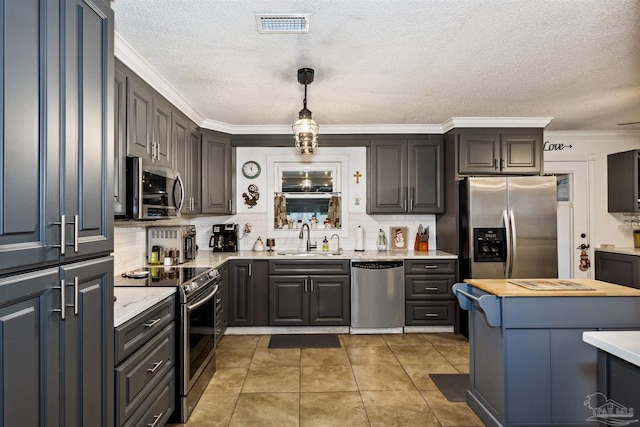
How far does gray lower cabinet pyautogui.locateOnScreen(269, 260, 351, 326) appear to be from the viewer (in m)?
4.05

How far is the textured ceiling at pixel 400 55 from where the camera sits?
1.95 meters

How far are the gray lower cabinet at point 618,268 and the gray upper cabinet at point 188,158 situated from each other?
4973 mm

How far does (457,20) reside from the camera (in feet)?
6.70

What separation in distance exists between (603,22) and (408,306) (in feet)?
9.92

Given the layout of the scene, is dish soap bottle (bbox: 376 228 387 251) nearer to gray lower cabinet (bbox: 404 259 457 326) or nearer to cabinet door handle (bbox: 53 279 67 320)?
gray lower cabinet (bbox: 404 259 457 326)

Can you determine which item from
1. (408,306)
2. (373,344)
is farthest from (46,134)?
(408,306)

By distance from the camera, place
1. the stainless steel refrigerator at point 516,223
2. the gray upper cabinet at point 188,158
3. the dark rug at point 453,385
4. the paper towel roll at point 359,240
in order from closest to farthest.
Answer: the dark rug at point 453,385, the gray upper cabinet at point 188,158, the stainless steel refrigerator at point 516,223, the paper towel roll at point 359,240

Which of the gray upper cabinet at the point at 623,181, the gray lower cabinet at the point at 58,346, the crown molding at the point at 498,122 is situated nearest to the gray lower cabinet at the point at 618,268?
the gray upper cabinet at the point at 623,181

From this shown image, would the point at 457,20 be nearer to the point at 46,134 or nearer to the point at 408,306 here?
the point at 46,134

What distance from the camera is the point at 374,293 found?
405cm

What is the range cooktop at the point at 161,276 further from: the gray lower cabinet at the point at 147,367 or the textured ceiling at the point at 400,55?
the textured ceiling at the point at 400,55

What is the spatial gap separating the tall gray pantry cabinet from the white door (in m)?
5.07

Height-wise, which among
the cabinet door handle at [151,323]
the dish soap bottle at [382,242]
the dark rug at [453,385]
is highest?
the dish soap bottle at [382,242]

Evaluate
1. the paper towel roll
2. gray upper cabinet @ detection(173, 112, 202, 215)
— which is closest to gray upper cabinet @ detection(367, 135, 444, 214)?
the paper towel roll
